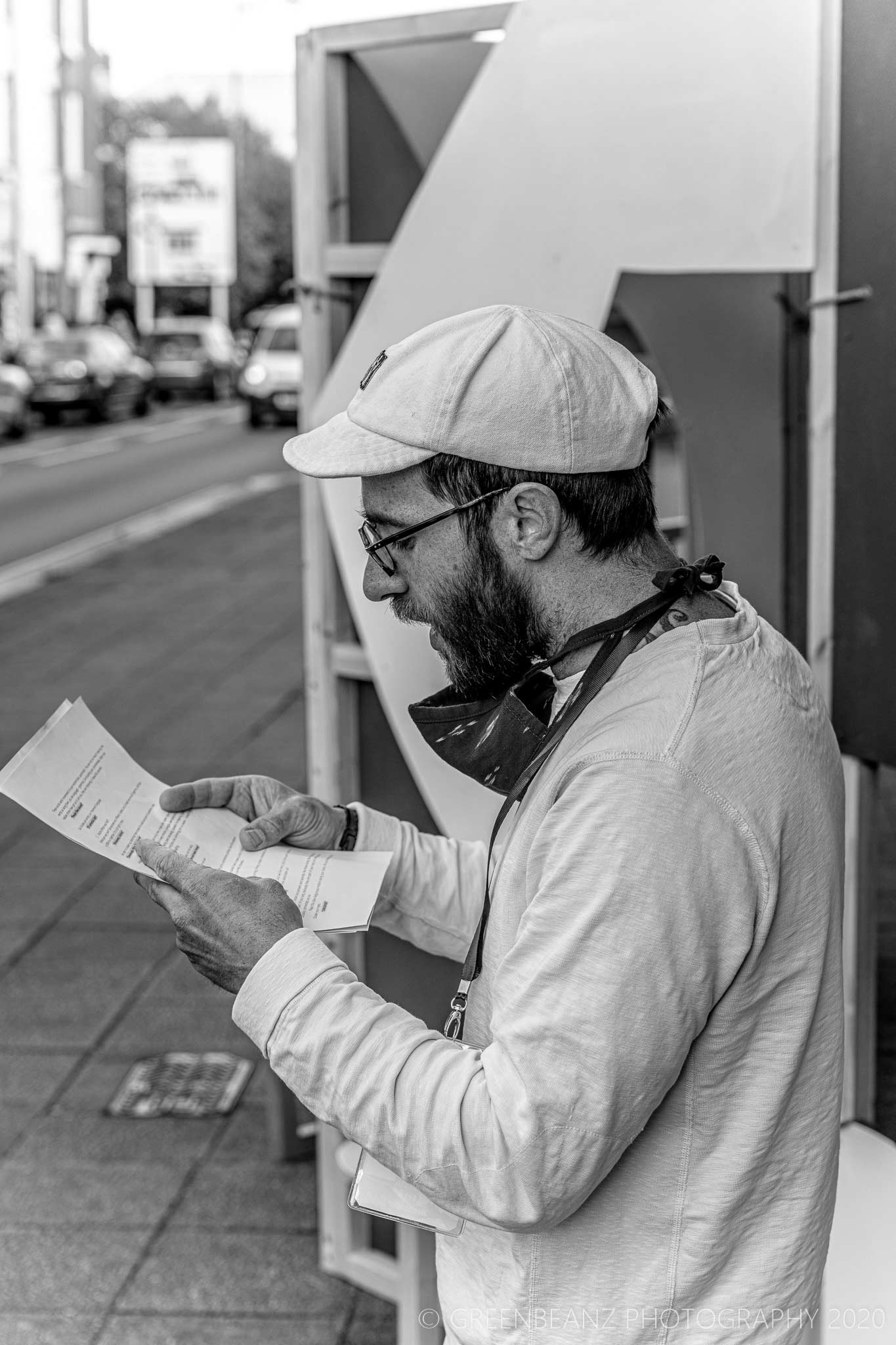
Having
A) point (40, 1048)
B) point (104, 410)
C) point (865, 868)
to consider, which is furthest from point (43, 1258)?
point (104, 410)

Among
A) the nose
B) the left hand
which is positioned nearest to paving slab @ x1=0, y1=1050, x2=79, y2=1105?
the left hand

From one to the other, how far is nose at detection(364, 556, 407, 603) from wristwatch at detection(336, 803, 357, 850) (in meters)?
0.48

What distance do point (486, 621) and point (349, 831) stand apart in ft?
1.84

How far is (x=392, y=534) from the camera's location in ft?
5.32

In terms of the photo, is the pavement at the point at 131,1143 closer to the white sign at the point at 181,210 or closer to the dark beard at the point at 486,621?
the dark beard at the point at 486,621

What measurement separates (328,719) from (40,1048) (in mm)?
1758

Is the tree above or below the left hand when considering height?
above

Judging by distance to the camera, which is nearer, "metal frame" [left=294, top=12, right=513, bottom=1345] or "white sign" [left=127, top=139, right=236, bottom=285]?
"metal frame" [left=294, top=12, right=513, bottom=1345]

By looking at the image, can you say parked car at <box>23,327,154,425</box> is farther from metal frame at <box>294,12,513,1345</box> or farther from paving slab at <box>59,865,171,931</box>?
metal frame at <box>294,12,513,1345</box>

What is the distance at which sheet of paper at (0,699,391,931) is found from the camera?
1.80m

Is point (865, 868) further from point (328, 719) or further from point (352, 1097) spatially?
point (352, 1097)

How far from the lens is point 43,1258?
3.40 metres

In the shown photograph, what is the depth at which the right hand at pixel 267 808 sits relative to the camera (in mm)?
1954

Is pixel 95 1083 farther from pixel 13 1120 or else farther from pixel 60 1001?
pixel 60 1001
